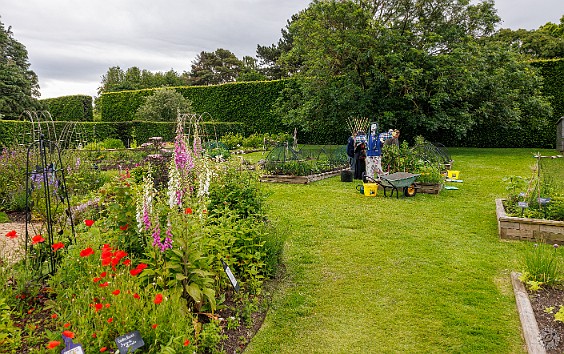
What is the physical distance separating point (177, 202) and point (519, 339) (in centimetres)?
272

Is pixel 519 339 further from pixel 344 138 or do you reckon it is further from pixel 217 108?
pixel 217 108

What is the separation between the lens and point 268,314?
3.36 metres

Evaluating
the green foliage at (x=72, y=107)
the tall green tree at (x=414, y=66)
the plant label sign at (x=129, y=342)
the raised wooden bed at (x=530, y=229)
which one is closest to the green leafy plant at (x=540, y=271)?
the raised wooden bed at (x=530, y=229)

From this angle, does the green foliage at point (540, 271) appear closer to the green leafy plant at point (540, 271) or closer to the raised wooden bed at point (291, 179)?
the green leafy plant at point (540, 271)

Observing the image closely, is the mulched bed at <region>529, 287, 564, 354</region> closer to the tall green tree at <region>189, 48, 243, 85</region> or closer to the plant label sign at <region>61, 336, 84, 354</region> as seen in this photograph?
the plant label sign at <region>61, 336, 84, 354</region>

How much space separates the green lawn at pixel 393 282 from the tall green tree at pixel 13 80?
18972 mm

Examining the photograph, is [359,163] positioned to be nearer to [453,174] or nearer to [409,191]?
[453,174]

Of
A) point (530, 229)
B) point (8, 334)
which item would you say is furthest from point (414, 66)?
point (8, 334)

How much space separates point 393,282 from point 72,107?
26.1 metres

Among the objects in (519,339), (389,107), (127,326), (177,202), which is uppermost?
(389,107)

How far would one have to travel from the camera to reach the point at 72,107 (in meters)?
25.2

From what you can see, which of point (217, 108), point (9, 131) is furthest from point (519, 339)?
point (217, 108)

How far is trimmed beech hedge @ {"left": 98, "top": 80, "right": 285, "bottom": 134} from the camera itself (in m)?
21.4

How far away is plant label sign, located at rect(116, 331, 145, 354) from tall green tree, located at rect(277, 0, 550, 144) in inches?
493
